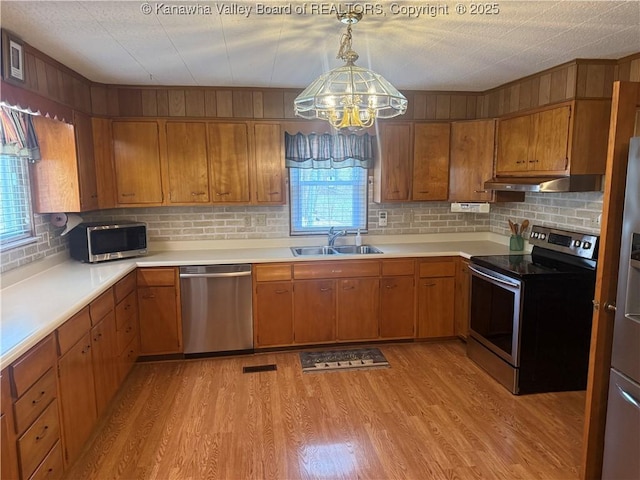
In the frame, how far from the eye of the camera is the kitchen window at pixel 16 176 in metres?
2.67

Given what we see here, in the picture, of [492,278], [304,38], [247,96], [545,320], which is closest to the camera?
[304,38]

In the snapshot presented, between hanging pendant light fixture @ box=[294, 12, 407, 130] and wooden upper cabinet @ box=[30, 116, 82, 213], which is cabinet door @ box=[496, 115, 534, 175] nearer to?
hanging pendant light fixture @ box=[294, 12, 407, 130]

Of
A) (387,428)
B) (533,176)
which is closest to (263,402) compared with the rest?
(387,428)

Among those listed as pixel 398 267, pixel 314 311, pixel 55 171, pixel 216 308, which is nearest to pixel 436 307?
pixel 398 267

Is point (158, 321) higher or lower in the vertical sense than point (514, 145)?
lower

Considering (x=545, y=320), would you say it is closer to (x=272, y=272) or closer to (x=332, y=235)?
(x=332, y=235)

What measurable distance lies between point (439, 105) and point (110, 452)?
3.80m

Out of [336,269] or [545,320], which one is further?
[336,269]

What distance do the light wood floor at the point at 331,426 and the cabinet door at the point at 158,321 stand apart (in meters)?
0.17

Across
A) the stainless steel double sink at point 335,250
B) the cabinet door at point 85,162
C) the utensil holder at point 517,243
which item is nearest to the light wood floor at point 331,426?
the stainless steel double sink at point 335,250

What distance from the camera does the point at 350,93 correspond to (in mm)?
2160

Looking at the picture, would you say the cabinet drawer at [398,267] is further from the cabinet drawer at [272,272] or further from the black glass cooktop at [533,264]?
the cabinet drawer at [272,272]

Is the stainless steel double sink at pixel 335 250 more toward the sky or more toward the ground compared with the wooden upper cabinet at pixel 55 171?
more toward the ground

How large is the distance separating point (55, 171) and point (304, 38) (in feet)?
6.79
